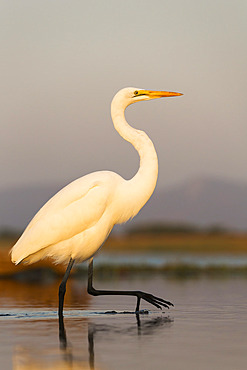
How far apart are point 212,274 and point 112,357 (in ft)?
36.8

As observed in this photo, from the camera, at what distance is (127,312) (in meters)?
8.04

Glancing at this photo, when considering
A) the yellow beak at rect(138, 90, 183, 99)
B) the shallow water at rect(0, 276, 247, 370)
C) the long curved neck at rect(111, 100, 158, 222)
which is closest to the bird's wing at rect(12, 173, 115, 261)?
the long curved neck at rect(111, 100, 158, 222)

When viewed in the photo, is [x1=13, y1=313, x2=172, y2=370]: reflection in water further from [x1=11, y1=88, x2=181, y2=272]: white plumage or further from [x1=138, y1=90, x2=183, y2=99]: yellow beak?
[x1=138, y1=90, x2=183, y2=99]: yellow beak

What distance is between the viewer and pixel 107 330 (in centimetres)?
639

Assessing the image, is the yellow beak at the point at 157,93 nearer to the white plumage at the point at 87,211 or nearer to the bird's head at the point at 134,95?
the bird's head at the point at 134,95

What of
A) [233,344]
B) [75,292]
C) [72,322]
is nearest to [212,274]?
[75,292]

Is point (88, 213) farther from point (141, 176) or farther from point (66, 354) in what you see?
point (66, 354)

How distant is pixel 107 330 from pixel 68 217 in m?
1.77

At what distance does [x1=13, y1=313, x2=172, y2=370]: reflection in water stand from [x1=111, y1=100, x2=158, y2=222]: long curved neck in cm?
174

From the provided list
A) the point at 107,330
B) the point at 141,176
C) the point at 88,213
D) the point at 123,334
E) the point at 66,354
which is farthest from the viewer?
the point at 141,176

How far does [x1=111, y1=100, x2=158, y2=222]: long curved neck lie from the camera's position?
312 inches

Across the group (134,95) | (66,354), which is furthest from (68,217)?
(66,354)

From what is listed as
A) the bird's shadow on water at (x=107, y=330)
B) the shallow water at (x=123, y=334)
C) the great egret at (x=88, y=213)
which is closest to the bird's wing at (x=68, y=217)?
the great egret at (x=88, y=213)

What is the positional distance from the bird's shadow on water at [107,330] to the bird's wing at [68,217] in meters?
0.98
